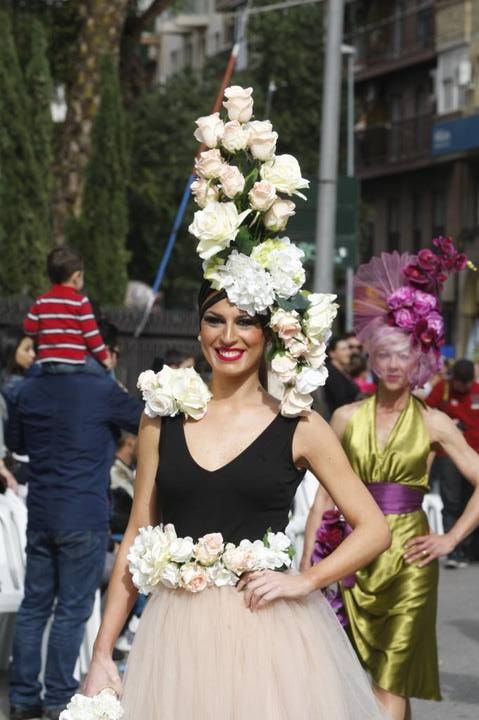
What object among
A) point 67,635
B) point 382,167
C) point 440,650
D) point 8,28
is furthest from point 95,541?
point 382,167

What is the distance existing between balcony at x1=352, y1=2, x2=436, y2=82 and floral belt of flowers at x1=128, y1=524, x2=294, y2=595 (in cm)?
5711

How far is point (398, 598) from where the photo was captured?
24.7 feet

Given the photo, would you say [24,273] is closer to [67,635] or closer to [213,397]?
[67,635]

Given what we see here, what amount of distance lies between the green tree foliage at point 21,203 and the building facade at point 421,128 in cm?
2813

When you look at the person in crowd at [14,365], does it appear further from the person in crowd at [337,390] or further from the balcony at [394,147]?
the balcony at [394,147]

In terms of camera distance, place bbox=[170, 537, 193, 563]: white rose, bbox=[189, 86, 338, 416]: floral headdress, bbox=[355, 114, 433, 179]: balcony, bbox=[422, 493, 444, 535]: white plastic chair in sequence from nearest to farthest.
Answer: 1. bbox=[170, 537, 193, 563]: white rose
2. bbox=[189, 86, 338, 416]: floral headdress
3. bbox=[422, 493, 444, 535]: white plastic chair
4. bbox=[355, 114, 433, 179]: balcony

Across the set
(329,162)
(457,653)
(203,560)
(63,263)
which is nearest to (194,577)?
(203,560)

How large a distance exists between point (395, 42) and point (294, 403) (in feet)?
199

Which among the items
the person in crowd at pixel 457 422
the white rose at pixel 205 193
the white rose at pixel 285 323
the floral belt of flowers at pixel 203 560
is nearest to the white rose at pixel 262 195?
the white rose at pixel 205 193

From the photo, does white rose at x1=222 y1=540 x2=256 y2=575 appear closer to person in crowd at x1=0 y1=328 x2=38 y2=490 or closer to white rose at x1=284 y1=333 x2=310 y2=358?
white rose at x1=284 y1=333 x2=310 y2=358

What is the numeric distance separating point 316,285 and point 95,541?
959 centimetres

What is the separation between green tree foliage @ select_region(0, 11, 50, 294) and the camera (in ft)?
81.7

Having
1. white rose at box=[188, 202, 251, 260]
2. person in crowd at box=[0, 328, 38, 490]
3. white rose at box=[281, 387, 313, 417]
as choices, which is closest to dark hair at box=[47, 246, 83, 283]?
person in crowd at box=[0, 328, 38, 490]

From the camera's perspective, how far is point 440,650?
1117 centimetres
